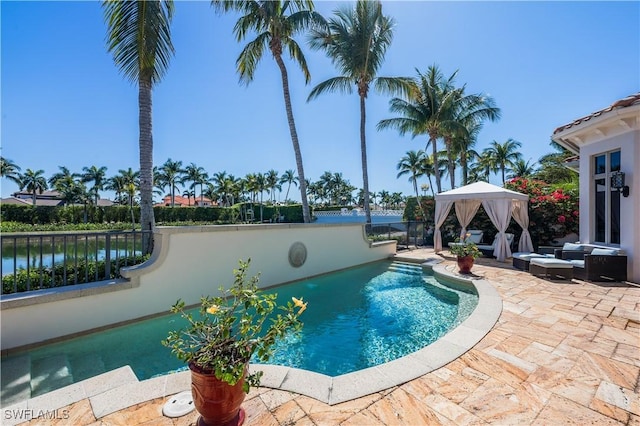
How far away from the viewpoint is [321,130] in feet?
60.2

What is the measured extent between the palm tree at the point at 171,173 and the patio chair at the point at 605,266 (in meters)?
51.5

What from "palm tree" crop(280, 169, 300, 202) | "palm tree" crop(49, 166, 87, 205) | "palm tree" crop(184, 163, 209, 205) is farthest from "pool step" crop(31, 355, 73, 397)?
"palm tree" crop(280, 169, 300, 202)

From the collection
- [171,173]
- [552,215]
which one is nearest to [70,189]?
[171,173]

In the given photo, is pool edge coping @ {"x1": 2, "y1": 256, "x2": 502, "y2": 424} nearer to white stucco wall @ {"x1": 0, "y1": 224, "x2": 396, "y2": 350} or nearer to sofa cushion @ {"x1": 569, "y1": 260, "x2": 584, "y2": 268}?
white stucco wall @ {"x1": 0, "y1": 224, "x2": 396, "y2": 350}

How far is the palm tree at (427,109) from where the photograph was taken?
603 inches

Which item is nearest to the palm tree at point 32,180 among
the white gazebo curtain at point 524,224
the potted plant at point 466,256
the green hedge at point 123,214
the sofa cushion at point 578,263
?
the green hedge at point 123,214

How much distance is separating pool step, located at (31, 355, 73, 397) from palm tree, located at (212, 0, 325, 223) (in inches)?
332

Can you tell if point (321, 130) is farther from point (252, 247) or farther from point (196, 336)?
point (196, 336)

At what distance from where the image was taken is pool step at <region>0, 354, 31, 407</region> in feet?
9.30

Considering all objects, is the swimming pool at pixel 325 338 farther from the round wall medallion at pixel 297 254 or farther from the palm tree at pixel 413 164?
the palm tree at pixel 413 164

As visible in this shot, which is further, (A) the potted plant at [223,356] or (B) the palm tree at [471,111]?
(B) the palm tree at [471,111]

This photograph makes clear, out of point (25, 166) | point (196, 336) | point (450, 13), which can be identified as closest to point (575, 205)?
point (450, 13)

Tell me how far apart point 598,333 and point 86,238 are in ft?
25.9

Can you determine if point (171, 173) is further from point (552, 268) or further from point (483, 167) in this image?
point (552, 268)
